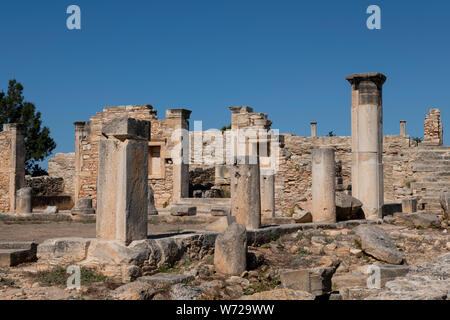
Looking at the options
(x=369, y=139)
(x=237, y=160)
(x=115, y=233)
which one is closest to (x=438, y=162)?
(x=369, y=139)

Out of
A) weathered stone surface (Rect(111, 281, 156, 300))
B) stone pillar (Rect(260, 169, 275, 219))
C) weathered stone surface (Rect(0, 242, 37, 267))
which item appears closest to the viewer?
weathered stone surface (Rect(111, 281, 156, 300))

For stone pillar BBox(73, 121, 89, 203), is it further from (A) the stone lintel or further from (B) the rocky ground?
(B) the rocky ground

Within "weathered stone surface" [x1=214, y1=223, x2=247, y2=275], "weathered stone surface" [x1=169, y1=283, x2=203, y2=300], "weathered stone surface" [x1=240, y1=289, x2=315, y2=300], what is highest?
"weathered stone surface" [x1=214, y1=223, x2=247, y2=275]

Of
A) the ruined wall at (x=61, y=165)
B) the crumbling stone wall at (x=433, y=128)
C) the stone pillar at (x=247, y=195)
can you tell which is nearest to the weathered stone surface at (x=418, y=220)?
the stone pillar at (x=247, y=195)

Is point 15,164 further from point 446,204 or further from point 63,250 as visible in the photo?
point 446,204

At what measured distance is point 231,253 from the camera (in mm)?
7621

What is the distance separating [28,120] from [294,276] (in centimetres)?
3434

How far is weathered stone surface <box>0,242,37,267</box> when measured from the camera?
7.20 meters

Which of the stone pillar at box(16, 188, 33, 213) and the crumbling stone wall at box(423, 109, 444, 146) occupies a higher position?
the crumbling stone wall at box(423, 109, 444, 146)

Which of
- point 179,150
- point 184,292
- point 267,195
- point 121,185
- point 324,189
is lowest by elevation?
point 184,292

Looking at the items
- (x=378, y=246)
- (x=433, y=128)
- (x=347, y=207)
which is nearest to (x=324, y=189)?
(x=347, y=207)

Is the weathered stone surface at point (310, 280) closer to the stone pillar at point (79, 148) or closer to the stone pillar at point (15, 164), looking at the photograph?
the stone pillar at point (79, 148)

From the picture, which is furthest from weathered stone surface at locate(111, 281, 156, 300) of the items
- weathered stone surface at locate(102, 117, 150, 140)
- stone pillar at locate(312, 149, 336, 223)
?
stone pillar at locate(312, 149, 336, 223)

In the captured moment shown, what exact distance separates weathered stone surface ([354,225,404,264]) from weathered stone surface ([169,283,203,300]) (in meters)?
3.85
